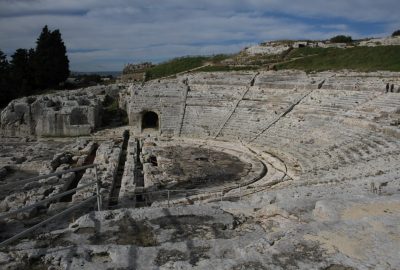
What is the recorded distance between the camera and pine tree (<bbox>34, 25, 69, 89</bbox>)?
Answer: 4109cm

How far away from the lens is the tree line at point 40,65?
40.2 m

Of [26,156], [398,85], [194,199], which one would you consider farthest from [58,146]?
[398,85]

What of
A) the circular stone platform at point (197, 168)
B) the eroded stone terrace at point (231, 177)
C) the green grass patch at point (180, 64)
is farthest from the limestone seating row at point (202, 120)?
the green grass patch at point (180, 64)

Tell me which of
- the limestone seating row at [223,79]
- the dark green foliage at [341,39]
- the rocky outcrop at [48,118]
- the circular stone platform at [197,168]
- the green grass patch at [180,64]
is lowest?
the circular stone platform at [197,168]

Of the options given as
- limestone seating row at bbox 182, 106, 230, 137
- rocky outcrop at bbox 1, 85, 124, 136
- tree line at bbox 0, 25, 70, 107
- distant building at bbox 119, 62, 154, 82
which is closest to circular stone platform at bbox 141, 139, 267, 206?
limestone seating row at bbox 182, 106, 230, 137

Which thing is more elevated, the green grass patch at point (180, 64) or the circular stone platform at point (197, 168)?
the green grass patch at point (180, 64)

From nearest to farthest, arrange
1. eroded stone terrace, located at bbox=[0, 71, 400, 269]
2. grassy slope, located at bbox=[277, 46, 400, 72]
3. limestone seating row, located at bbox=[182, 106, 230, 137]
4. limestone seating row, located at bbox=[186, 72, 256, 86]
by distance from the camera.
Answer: eroded stone terrace, located at bbox=[0, 71, 400, 269] → limestone seating row, located at bbox=[182, 106, 230, 137] → grassy slope, located at bbox=[277, 46, 400, 72] → limestone seating row, located at bbox=[186, 72, 256, 86]

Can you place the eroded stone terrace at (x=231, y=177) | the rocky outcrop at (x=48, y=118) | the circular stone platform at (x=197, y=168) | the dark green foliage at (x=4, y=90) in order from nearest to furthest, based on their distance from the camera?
the eroded stone terrace at (x=231, y=177) < the circular stone platform at (x=197, y=168) < the rocky outcrop at (x=48, y=118) < the dark green foliage at (x=4, y=90)

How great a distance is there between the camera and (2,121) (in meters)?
26.5

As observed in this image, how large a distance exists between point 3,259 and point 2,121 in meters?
23.5

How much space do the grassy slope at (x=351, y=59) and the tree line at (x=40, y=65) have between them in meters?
22.6

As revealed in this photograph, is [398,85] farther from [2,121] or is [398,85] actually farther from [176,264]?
[2,121]

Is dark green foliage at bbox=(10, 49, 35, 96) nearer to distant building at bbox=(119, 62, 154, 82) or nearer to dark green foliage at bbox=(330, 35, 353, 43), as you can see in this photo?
distant building at bbox=(119, 62, 154, 82)

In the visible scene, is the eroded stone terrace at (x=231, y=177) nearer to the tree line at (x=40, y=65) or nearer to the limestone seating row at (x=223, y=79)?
the limestone seating row at (x=223, y=79)
